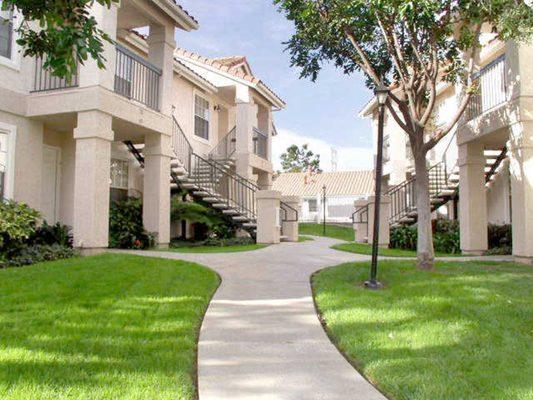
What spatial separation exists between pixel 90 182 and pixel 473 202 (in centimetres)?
915

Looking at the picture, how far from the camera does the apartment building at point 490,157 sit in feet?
31.8

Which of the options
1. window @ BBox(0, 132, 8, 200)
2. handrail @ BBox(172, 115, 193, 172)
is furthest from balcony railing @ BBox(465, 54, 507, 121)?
window @ BBox(0, 132, 8, 200)

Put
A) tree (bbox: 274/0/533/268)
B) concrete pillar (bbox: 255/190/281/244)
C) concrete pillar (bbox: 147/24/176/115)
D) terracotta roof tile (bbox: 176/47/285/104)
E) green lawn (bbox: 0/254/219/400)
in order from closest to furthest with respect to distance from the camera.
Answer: green lawn (bbox: 0/254/219/400) < tree (bbox: 274/0/533/268) < concrete pillar (bbox: 147/24/176/115) < concrete pillar (bbox: 255/190/281/244) < terracotta roof tile (bbox: 176/47/285/104)

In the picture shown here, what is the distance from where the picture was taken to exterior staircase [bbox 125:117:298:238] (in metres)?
14.8

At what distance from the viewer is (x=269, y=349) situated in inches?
169

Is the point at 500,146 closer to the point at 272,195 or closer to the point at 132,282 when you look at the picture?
the point at 272,195

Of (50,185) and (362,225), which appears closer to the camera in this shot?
(50,185)

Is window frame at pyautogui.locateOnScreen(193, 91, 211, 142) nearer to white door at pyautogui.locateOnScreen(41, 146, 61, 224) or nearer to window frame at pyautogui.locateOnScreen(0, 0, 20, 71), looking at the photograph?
white door at pyautogui.locateOnScreen(41, 146, 61, 224)

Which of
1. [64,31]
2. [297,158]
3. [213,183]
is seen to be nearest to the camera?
[64,31]

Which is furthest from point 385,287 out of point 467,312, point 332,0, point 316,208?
point 316,208

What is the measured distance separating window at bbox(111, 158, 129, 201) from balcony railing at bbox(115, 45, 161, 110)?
7.81 ft

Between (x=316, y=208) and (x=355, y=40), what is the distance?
3136 cm

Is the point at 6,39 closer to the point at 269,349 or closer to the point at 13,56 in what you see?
the point at 13,56

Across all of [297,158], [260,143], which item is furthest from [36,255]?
[297,158]
